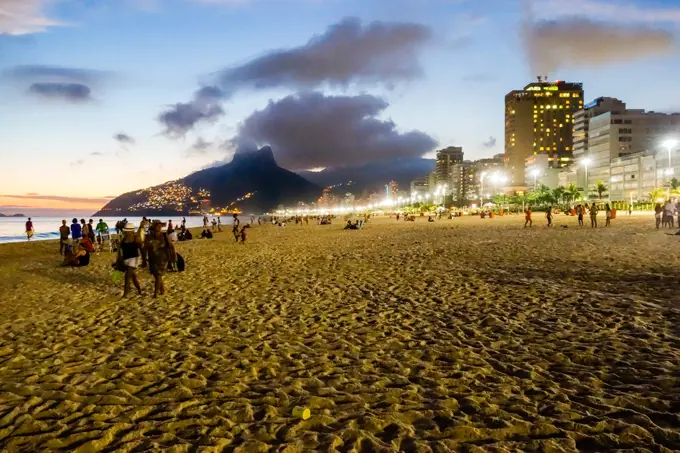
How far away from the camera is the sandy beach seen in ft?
13.7

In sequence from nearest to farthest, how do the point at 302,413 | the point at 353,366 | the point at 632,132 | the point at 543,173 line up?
the point at 302,413 < the point at 353,366 < the point at 632,132 < the point at 543,173

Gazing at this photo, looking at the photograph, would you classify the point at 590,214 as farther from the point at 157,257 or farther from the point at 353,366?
the point at 353,366

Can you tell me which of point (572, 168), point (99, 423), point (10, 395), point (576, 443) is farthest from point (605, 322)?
point (572, 168)

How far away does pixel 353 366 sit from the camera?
600 cm

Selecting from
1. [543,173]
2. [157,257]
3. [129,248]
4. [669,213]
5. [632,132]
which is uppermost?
[632,132]

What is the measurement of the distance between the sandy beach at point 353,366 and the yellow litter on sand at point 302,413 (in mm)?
120

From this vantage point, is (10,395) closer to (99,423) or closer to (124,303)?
(99,423)

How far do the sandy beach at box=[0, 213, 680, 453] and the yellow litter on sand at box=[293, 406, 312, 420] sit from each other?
0.39 feet

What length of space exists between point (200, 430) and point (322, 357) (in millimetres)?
2352

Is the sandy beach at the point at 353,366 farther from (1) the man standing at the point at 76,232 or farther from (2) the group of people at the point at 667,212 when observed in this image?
(2) the group of people at the point at 667,212

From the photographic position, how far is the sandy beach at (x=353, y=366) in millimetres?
4180

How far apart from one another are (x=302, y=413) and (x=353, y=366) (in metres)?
1.53

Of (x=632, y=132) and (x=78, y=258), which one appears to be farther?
(x=632, y=132)

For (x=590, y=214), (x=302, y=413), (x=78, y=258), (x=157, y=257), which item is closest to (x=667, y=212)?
(x=590, y=214)
